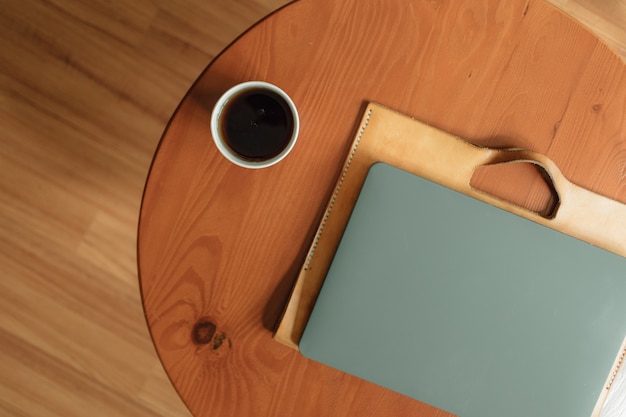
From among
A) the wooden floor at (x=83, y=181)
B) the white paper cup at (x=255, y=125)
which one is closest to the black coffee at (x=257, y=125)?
the white paper cup at (x=255, y=125)

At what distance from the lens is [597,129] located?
650mm

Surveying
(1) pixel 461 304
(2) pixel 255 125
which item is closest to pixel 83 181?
(2) pixel 255 125

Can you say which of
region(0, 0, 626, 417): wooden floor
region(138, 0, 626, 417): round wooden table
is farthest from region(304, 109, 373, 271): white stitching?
region(0, 0, 626, 417): wooden floor

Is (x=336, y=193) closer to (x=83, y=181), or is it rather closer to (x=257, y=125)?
(x=257, y=125)

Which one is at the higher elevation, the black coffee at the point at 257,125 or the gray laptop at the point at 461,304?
the black coffee at the point at 257,125

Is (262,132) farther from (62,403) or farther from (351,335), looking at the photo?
(62,403)

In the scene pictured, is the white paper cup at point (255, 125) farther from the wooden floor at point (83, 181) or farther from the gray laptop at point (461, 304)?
the wooden floor at point (83, 181)

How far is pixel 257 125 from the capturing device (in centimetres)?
58

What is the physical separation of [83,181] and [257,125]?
2.11 ft

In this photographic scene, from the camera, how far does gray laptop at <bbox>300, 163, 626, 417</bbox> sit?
1.98ft

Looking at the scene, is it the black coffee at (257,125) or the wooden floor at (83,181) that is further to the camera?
the wooden floor at (83,181)

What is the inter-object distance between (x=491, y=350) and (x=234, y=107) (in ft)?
1.43

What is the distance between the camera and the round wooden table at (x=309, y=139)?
617 millimetres

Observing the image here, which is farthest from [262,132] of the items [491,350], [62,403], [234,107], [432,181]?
[62,403]
